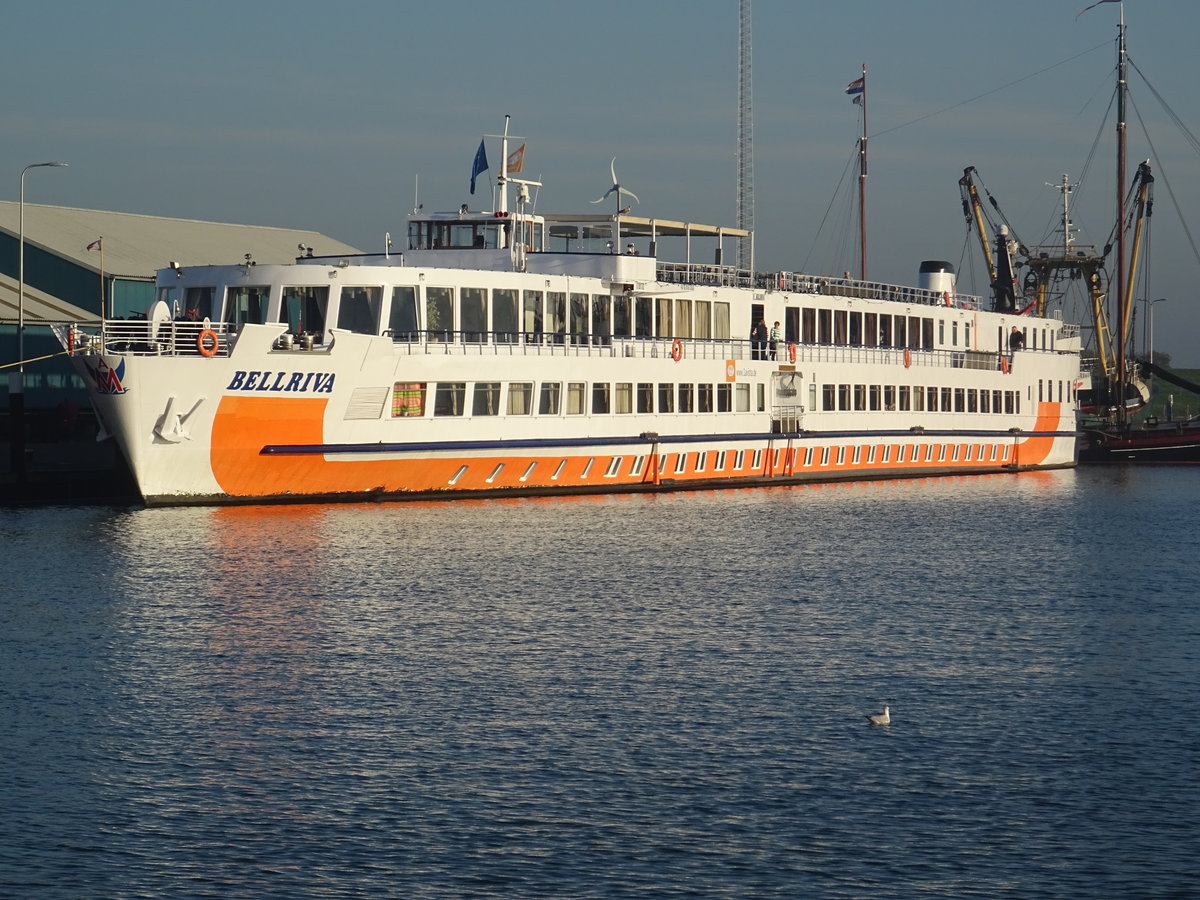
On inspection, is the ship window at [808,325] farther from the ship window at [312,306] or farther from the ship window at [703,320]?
the ship window at [312,306]

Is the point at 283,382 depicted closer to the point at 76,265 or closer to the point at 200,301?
the point at 200,301

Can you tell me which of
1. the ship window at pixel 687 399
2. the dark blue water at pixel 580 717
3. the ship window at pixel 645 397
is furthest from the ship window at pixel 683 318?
the dark blue water at pixel 580 717

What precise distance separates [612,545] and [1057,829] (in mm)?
24793

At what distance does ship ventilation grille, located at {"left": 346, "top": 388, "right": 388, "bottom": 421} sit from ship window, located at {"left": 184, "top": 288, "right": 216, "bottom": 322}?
705 centimetres

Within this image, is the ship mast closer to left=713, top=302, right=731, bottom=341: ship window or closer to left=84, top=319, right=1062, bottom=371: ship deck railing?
left=84, top=319, right=1062, bottom=371: ship deck railing

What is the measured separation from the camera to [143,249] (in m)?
86.2

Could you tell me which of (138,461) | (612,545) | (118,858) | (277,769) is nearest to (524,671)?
(277,769)

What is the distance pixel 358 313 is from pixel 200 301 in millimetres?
6248

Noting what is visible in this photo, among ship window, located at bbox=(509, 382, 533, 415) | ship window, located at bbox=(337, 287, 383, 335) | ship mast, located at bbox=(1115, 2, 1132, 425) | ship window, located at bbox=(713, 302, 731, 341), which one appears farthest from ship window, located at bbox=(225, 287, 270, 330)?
ship mast, located at bbox=(1115, 2, 1132, 425)

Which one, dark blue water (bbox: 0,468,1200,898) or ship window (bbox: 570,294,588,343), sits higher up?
ship window (bbox: 570,294,588,343)

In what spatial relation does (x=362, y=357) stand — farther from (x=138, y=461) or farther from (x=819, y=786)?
(x=819, y=786)

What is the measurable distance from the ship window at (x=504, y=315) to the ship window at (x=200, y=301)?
29.5 feet

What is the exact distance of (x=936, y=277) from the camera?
79.6m

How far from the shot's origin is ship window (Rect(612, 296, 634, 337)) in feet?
188
